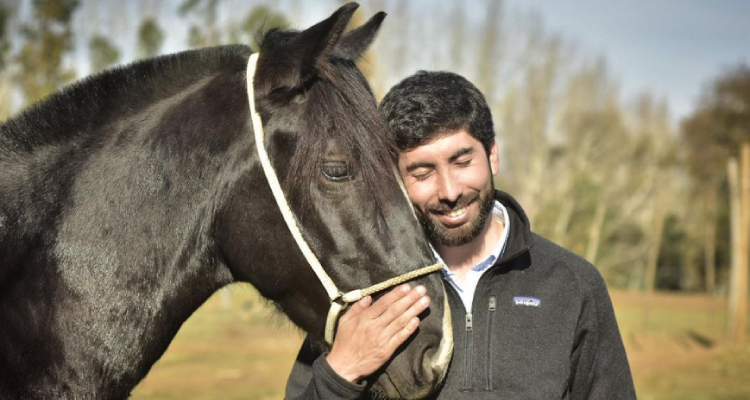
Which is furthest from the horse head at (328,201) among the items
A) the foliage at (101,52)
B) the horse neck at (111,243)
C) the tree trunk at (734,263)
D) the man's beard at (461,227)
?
the foliage at (101,52)

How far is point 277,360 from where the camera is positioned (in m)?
12.2

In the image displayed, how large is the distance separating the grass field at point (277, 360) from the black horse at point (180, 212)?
534 cm

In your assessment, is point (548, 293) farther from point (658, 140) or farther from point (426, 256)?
point (658, 140)

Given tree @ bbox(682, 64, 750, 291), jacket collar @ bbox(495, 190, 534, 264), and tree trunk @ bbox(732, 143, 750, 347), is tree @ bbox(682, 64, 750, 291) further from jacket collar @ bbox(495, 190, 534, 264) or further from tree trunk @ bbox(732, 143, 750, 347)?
jacket collar @ bbox(495, 190, 534, 264)

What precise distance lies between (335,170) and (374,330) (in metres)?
0.54

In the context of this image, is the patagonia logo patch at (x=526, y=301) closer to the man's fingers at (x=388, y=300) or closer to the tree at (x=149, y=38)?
the man's fingers at (x=388, y=300)

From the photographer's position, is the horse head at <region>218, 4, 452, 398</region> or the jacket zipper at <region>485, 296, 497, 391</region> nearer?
the horse head at <region>218, 4, 452, 398</region>

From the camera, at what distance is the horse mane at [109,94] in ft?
7.38

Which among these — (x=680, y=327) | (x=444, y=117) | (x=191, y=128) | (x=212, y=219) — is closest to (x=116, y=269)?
(x=212, y=219)

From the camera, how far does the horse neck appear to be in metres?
2.07

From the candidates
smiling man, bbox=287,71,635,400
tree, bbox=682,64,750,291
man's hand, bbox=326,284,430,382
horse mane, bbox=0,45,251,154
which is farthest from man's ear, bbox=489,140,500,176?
tree, bbox=682,64,750,291

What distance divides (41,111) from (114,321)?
2.56 ft

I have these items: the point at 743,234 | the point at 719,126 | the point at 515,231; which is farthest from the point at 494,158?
the point at 719,126

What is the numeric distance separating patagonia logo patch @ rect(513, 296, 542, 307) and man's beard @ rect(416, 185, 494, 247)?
0.29 metres
